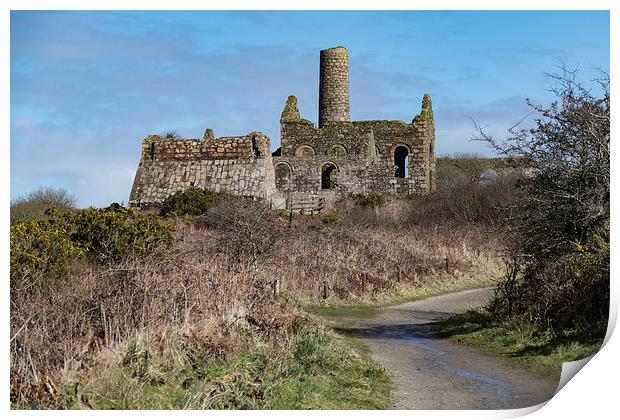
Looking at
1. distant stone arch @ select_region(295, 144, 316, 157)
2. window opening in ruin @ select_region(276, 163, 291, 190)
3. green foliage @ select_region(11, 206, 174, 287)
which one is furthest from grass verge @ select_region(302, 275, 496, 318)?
distant stone arch @ select_region(295, 144, 316, 157)

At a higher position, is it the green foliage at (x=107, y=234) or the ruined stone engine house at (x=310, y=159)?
the ruined stone engine house at (x=310, y=159)

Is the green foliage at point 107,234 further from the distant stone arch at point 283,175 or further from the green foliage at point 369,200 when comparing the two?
the distant stone arch at point 283,175

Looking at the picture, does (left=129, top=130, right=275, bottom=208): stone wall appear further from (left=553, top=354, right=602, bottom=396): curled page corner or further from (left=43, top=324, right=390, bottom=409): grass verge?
(left=553, top=354, right=602, bottom=396): curled page corner

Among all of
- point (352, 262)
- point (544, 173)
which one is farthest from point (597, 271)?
point (352, 262)

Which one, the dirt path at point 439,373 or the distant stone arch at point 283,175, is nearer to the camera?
the dirt path at point 439,373

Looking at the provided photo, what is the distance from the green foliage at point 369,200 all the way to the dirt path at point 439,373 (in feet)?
63.8

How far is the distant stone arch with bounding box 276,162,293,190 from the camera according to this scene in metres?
43.8

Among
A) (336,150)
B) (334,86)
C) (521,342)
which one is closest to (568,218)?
(521,342)

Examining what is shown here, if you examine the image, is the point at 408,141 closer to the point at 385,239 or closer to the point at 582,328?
the point at 385,239

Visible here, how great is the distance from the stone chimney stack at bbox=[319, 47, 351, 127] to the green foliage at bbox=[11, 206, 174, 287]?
1552 inches

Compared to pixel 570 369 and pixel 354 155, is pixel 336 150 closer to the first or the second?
pixel 354 155

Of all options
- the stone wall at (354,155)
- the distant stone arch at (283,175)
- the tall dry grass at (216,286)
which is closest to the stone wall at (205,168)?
the tall dry grass at (216,286)

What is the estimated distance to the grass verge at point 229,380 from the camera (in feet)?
29.5

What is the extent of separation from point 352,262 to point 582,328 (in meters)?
12.2
